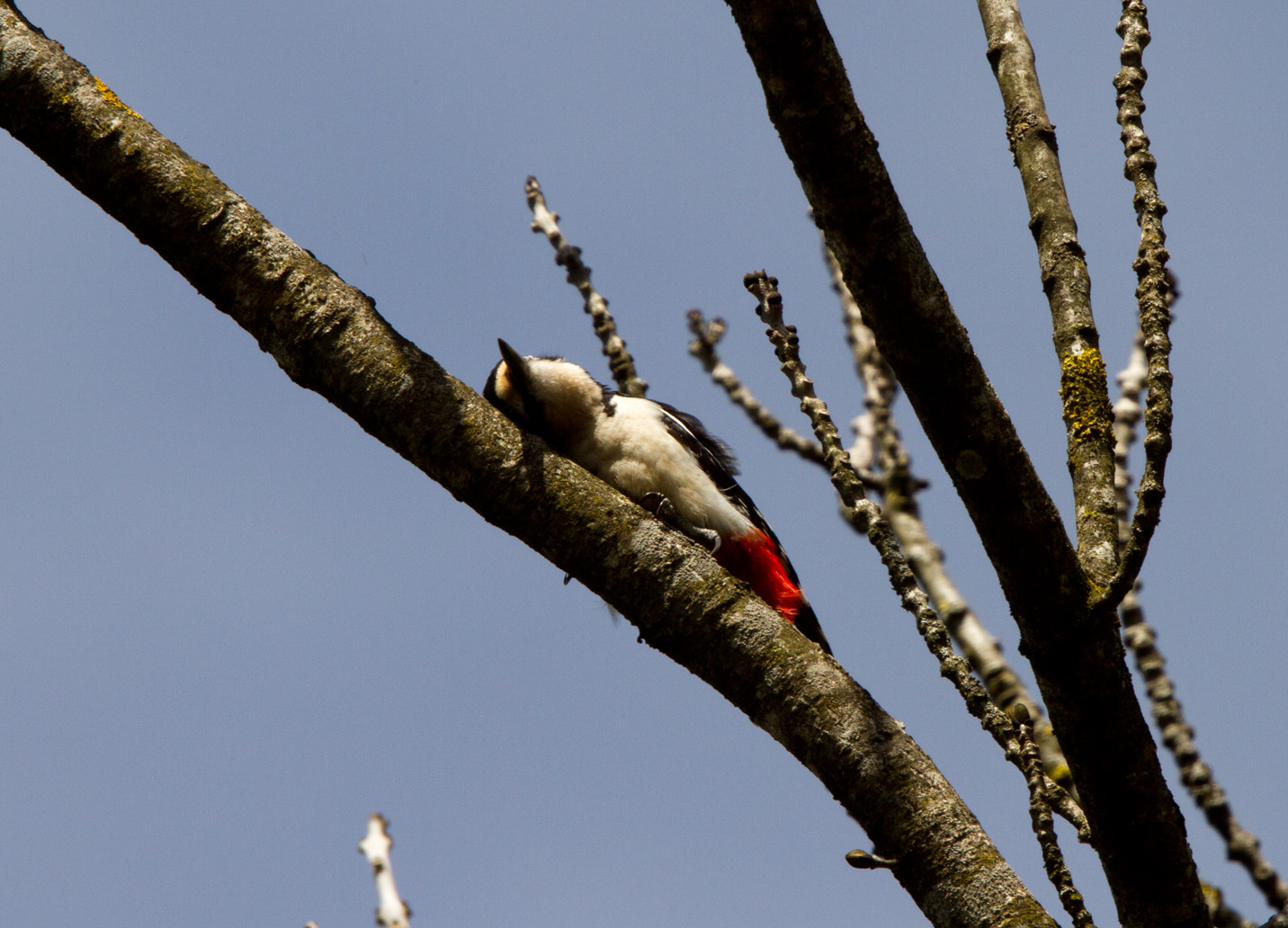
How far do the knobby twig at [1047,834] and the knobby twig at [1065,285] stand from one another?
458 mm

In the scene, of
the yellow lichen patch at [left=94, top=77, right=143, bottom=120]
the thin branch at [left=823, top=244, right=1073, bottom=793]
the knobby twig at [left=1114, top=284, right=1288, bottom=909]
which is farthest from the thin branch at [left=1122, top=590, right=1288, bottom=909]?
the yellow lichen patch at [left=94, top=77, right=143, bottom=120]

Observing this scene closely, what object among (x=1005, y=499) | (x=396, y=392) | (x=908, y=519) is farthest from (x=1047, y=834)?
(x=908, y=519)

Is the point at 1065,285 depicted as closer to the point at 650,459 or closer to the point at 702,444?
the point at 650,459

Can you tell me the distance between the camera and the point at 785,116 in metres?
2.19

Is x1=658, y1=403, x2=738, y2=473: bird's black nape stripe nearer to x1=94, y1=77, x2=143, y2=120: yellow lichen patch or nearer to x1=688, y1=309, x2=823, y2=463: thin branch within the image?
x1=688, y1=309, x2=823, y2=463: thin branch

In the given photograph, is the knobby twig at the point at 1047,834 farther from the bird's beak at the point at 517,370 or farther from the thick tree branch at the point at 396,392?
the bird's beak at the point at 517,370

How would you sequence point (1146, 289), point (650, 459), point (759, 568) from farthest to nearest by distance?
point (759, 568) < point (650, 459) < point (1146, 289)

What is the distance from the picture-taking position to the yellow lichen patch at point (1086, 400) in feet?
10.1

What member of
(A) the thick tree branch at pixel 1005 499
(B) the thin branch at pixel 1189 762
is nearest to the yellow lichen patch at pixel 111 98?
(A) the thick tree branch at pixel 1005 499

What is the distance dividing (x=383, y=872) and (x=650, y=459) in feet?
6.61

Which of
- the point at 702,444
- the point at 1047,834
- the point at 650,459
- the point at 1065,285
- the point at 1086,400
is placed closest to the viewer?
the point at 1047,834

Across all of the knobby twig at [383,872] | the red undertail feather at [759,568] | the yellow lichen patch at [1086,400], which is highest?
the yellow lichen patch at [1086,400]

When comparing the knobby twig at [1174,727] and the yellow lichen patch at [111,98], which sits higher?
the knobby twig at [1174,727]

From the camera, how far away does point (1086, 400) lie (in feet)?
10.1
